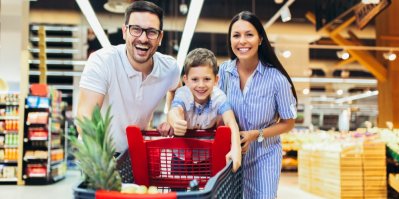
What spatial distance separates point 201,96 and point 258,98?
29 centimetres

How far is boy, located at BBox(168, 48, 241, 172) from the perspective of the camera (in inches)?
84.5

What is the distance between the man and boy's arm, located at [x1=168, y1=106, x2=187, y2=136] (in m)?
0.09

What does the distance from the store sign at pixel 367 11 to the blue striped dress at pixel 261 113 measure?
572cm

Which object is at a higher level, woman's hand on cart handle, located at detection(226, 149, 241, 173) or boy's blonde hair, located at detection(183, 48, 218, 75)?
boy's blonde hair, located at detection(183, 48, 218, 75)

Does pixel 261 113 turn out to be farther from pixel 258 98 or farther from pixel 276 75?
pixel 276 75

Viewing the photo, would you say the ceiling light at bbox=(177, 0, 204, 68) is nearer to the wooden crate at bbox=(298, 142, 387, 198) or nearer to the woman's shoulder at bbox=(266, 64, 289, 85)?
the wooden crate at bbox=(298, 142, 387, 198)

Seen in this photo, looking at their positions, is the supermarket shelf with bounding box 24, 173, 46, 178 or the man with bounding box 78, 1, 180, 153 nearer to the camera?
the man with bounding box 78, 1, 180, 153

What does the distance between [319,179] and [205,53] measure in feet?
19.4

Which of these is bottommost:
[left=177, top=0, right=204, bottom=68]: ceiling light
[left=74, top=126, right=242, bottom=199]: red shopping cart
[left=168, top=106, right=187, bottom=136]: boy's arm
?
[left=74, top=126, right=242, bottom=199]: red shopping cart

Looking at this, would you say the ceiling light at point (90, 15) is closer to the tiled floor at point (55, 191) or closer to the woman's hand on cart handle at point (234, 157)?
the tiled floor at point (55, 191)

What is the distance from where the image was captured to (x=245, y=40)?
221 cm

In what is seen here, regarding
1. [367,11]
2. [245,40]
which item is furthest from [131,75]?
[367,11]

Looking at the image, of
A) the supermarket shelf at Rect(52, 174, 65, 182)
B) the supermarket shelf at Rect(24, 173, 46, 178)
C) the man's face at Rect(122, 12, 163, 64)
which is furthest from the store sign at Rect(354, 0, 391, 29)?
the supermarket shelf at Rect(52, 174, 65, 182)

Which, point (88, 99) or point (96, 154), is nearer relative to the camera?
point (96, 154)
